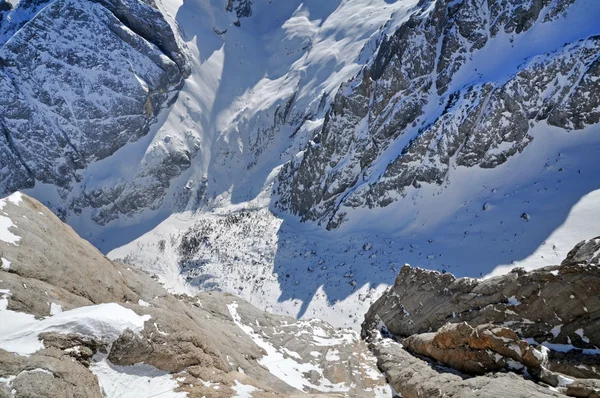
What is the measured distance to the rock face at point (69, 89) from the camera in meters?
77.1

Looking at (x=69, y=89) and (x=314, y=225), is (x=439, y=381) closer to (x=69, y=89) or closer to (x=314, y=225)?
(x=314, y=225)

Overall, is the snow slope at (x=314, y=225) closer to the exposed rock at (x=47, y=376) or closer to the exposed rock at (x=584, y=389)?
the exposed rock at (x=584, y=389)

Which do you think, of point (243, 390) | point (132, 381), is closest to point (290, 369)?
point (243, 390)

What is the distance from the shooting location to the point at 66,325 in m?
11.5

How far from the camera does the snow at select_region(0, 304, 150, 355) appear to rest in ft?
34.9

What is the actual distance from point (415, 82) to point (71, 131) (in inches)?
2599

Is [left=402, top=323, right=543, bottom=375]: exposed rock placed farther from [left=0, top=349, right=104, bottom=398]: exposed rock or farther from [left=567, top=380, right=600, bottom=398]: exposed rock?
[left=0, top=349, right=104, bottom=398]: exposed rock

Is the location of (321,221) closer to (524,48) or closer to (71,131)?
(524,48)

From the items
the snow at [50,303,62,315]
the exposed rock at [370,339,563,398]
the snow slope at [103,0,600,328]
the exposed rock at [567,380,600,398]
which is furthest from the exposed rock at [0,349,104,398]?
the snow slope at [103,0,600,328]

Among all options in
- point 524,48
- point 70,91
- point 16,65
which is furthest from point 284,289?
point 16,65

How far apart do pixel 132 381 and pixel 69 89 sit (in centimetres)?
8407

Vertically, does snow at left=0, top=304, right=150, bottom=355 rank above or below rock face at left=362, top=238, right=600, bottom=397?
below

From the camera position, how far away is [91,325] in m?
11.8

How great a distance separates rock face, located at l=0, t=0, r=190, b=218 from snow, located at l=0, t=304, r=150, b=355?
70896 mm
